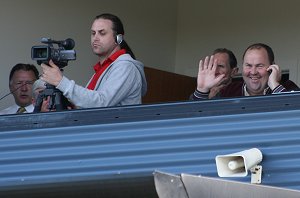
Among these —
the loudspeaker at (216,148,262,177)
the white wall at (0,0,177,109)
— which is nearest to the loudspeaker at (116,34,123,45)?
the loudspeaker at (216,148,262,177)

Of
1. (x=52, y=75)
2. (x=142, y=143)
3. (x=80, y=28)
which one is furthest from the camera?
(x=80, y=28)

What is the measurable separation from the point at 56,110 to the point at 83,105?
14cm

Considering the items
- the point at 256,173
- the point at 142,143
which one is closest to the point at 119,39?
the point at 142,143

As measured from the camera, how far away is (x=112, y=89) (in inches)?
199

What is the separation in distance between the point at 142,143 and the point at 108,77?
0.65 m

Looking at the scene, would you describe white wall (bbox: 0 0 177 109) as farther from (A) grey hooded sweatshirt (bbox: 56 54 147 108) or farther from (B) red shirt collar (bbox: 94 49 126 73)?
(A) grey hooded sweatshirt (bbox: 56 54 147 108)

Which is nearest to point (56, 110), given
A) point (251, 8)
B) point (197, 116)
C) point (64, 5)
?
point (197, 116)

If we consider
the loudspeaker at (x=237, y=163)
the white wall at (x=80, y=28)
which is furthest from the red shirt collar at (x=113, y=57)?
the white wall at (x=80, y=28)

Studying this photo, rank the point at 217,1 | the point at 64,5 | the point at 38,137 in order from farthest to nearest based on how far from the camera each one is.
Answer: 1. the point at 217,1
2. the point at 64,5
3. the point at 38,137

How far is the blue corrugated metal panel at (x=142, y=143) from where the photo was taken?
4410mm

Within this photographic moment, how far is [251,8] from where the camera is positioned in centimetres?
808

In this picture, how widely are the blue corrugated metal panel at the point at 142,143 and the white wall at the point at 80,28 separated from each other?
2413mm

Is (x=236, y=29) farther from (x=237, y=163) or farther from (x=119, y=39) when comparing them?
(x=237, y=163)

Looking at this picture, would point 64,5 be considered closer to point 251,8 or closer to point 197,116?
point 251,8
